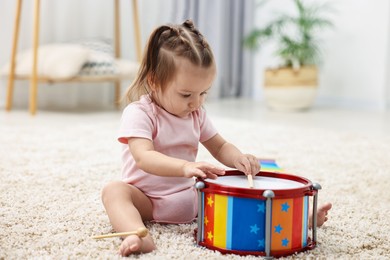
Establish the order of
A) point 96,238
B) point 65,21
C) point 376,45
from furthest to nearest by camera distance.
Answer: point 376,45 → point 65,21 → point 96,238

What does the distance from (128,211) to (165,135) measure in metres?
0.16

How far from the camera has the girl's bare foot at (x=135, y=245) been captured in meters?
0.85

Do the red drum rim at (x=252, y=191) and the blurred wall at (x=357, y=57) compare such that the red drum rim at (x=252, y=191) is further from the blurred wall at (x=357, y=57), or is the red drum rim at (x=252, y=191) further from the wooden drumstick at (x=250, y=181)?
the blurred wall at (x=357, y=57)

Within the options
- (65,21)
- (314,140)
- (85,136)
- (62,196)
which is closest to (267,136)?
(314,140)

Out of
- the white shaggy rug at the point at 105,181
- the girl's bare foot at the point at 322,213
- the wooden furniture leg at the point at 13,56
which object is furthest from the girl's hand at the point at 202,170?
the wooden furniture leg at the point at 13,56

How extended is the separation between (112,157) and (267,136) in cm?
76

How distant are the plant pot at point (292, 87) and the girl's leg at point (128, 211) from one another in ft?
8.29

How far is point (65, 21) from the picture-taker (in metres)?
3.46

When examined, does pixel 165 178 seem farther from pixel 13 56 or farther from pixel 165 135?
pixel 13 56

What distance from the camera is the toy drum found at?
83cm

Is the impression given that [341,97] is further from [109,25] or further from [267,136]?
[267,136]

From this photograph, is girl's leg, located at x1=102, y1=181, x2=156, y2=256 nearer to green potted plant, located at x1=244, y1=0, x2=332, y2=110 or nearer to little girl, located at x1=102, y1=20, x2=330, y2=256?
little girl, located at x1=102, y1=20, x2=330, y2=256

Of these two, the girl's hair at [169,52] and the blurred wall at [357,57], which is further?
the blurred wall at [357,57]

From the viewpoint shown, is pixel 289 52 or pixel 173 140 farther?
pixel 289 52
